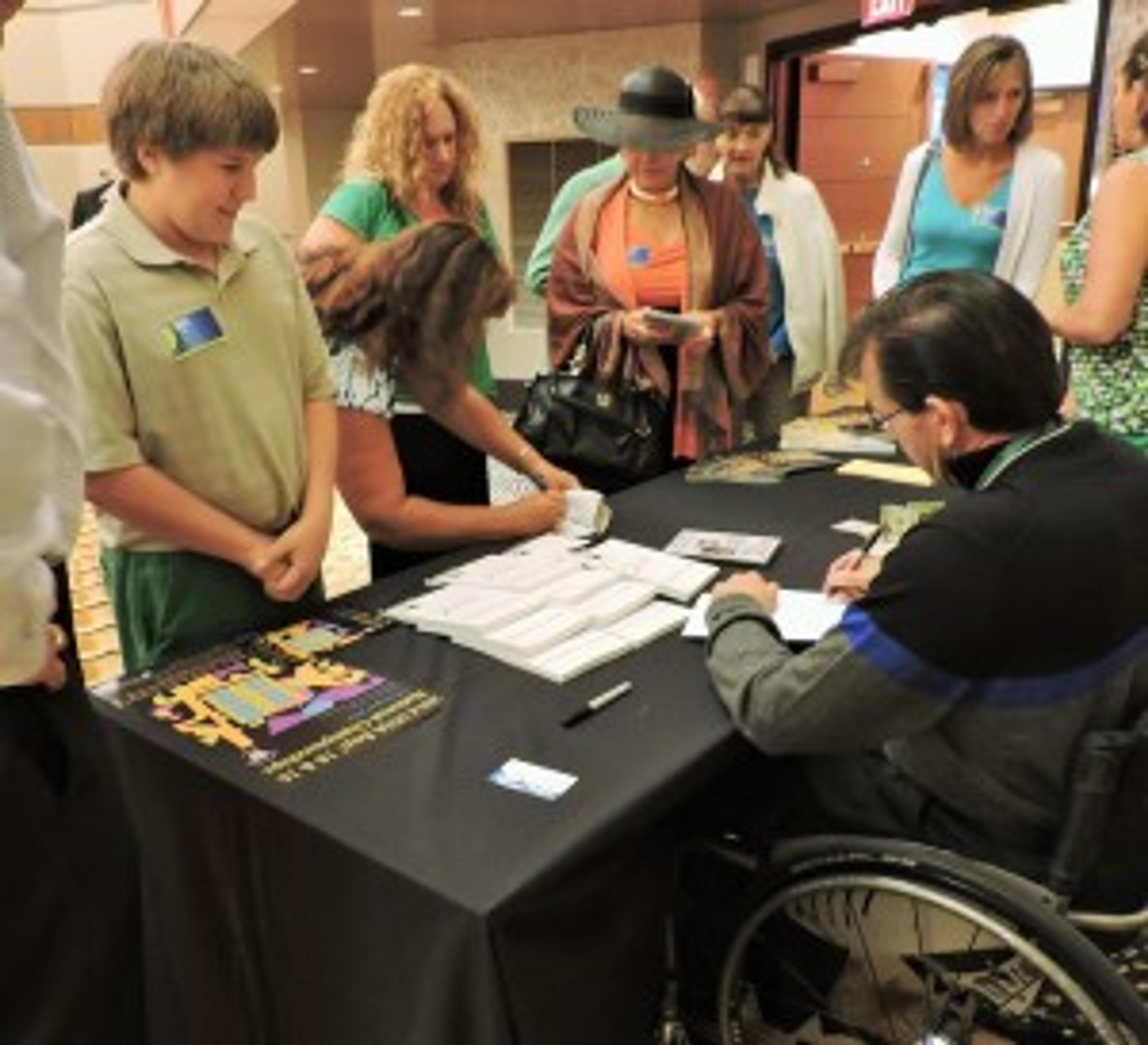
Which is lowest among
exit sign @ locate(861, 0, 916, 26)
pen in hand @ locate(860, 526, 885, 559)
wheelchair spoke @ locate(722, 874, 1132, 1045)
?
wheelchair spoke @ locate(722, 874, 1132, 1045)

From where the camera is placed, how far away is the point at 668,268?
7.99 feet

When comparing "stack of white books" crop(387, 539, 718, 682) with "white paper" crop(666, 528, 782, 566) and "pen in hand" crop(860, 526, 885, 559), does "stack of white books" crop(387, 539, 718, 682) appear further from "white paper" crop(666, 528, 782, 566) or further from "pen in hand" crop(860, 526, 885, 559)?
"pen in hand" crop(860, 526, 885, 559)

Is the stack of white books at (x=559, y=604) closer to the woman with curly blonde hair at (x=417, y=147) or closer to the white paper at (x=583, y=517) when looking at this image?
the white paper at (x=583, y=517)

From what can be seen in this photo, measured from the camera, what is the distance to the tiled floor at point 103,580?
9.22ft

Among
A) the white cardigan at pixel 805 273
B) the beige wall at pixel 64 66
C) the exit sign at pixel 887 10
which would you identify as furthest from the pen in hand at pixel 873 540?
the beige wall at pixel 64 66

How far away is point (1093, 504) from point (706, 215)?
1586 millimetres

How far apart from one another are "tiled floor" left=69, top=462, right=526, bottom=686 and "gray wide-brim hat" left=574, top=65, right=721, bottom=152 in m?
0.82

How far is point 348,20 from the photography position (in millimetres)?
5133

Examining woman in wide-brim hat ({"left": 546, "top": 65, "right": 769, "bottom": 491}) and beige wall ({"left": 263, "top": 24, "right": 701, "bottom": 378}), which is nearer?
woman in wide-brim hat ({"left": 546, "top": 65, "right": 769, "bottom": 491})

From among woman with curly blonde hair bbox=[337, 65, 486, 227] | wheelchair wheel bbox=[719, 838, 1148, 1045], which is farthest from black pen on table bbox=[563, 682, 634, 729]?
woman with curly blonde hair bbox=[337, 65, 486, 227]

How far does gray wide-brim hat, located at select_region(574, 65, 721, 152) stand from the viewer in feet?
7.73

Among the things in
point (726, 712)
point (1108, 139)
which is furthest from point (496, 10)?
point (726, 712)

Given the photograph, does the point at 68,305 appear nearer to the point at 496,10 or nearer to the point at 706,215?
the point at 706,215

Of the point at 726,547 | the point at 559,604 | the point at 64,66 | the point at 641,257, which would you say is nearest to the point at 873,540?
the point at 726,547
